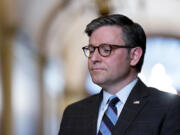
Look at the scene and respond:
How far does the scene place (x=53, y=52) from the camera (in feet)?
35.8

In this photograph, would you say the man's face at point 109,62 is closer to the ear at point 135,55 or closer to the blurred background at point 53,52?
the ear at point 135,55

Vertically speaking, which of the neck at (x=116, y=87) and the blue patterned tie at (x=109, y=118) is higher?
the neck at (x=116, y=87)

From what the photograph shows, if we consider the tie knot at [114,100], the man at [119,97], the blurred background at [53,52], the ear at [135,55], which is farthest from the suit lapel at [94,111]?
the blurred background at [53,52]

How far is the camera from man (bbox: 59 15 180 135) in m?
2.66

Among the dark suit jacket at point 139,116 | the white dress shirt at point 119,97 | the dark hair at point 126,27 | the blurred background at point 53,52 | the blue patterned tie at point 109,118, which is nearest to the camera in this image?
the dark suit jacket at point 139,116

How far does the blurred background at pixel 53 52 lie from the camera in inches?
332

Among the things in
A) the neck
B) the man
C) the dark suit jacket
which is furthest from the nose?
the dark suit jacket

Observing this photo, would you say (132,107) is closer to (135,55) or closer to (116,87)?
(116,87)

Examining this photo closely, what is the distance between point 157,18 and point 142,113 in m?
8.22

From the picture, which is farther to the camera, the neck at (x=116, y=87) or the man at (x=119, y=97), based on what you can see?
the neck at (x=116, y=87)

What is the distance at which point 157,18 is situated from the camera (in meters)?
10.7

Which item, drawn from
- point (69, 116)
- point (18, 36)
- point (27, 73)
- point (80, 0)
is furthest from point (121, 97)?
point (80, 0)

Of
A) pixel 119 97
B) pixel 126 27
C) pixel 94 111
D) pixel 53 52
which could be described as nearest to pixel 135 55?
pixel 126 27

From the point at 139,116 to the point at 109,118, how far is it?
0.20 metres
